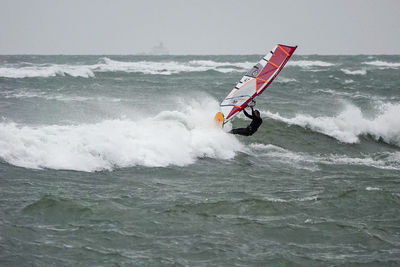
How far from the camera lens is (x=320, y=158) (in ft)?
44.6

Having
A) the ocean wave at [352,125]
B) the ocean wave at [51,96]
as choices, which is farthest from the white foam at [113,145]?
the ocean wave at [51,96]

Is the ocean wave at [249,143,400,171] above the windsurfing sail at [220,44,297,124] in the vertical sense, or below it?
below

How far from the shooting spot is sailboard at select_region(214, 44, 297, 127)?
1287cm

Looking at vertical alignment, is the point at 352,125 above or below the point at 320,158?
above

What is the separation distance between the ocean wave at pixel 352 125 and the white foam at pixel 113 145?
13.2 ft

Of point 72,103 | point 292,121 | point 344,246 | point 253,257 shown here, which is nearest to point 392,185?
point 344,246

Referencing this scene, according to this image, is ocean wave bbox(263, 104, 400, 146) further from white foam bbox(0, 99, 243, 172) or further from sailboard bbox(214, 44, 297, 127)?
sailboard bbox(214, 44, 297, 127)

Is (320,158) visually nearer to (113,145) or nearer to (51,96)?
(113,145)

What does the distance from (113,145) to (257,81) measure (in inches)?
160

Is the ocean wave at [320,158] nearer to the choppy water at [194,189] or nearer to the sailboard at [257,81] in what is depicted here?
the choppy water at [194,189]

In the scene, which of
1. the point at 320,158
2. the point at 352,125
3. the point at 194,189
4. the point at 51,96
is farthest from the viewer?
the point at 51,96

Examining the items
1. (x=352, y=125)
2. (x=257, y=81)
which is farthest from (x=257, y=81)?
(x=352, y=125)

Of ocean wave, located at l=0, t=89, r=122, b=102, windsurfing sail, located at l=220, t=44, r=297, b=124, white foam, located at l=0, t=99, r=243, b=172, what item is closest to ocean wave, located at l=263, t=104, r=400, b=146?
white foam, located at l=0, t=99, r=243, b=172

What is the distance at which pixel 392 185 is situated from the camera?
10367mm
